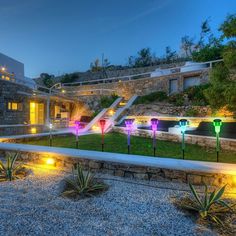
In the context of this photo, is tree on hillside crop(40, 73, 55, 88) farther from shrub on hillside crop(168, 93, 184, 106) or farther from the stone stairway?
shrub on hillside crop(168, 93, 184, 106)

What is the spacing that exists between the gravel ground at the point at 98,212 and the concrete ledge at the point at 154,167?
0.80ft

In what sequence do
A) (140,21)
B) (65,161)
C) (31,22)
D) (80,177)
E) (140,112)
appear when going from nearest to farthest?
(80,177)
(65,161)
(140,112)
(31,22)
(140,21)

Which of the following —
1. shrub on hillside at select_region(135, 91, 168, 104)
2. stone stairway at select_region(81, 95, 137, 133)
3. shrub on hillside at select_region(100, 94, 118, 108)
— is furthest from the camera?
shrub on hillside at select_region(100, 94, 118, 108)

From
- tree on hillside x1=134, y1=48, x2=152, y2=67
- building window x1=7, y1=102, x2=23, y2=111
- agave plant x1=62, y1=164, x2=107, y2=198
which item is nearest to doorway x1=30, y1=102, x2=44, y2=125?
building window x1=7, y1=102, x2=23, y2=111

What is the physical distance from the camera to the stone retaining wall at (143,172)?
14.9ft

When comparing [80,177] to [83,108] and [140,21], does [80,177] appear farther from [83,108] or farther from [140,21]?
[140,21]

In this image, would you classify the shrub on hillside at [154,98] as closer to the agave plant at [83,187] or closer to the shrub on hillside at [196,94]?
the shrub on hillside at [196,94]

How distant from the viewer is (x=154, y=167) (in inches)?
196

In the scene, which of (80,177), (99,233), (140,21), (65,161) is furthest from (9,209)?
(140,21)

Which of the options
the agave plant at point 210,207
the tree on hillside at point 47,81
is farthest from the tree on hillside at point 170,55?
the agave plant at point 210,207

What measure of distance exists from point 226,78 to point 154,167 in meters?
5.12

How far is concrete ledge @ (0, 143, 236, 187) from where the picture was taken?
4555 mm

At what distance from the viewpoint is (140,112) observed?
15.7 m

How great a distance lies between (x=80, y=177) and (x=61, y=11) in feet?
82.0
